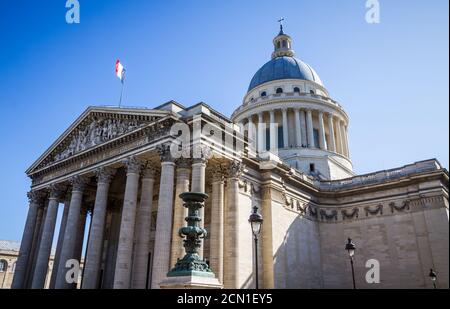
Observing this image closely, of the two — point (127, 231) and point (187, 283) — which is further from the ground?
point (127, 231)

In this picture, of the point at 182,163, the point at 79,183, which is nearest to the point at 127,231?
the point at 182,163

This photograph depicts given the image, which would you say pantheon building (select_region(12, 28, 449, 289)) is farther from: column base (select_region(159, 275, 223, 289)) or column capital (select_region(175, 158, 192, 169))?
column base (select_region(159, 275, 223, 289))

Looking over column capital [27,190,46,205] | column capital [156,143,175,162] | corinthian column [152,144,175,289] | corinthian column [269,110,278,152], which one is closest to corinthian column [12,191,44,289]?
column capital [27,190,46,205]

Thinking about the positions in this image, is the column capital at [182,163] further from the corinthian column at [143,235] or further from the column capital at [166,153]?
the corinthian column at [143,235]

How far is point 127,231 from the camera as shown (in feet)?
84.8

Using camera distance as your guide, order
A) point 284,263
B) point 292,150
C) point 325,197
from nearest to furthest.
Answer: point 284,263 < point 325,197 < point 292,150

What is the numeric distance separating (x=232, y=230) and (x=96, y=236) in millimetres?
10353

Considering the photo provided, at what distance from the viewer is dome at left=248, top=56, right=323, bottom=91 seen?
2254 inches

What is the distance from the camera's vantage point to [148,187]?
92.1 ft

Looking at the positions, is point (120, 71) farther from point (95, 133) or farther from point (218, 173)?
point (218, 173)
